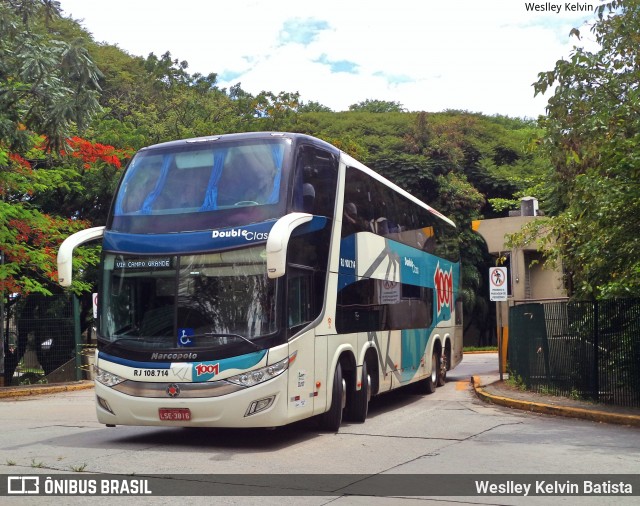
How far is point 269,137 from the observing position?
12.2 metres

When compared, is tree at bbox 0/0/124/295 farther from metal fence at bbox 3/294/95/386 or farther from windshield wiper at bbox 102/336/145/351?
windshield wiper at bbox 102/336/145/351

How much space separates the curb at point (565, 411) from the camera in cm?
1427

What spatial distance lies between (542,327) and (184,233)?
9611 millimetres

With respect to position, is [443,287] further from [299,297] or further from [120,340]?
[120,340]

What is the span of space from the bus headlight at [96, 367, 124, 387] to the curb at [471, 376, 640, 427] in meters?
8.00

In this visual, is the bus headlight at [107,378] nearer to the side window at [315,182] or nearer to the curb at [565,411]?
the side window at [315,182]

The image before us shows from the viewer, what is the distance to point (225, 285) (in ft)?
37.5

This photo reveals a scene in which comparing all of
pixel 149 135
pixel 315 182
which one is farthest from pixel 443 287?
pixel 149 135

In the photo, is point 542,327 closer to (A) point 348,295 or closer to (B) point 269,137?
(A) point 348,295

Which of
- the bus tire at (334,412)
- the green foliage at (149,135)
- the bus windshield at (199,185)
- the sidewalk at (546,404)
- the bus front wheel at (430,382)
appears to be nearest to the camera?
the bus windshield at (199,185)

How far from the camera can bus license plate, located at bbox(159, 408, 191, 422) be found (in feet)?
36.8

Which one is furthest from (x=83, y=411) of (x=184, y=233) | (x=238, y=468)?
(x=238, y=468)

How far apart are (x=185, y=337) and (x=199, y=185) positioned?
Result: 2147 mm

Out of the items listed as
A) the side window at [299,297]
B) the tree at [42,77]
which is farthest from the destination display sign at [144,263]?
the tree at [42,77]
